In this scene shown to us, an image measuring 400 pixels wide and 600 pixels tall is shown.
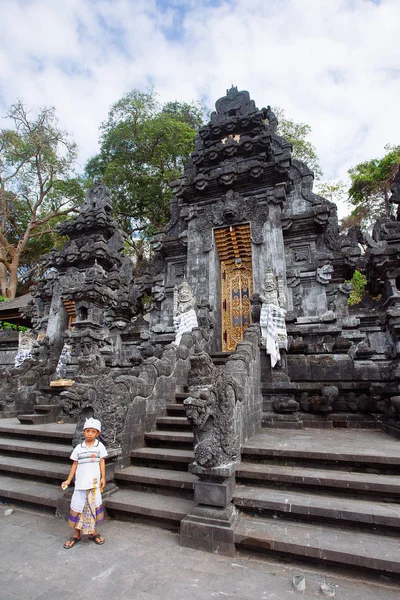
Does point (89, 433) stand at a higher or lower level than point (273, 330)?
lower

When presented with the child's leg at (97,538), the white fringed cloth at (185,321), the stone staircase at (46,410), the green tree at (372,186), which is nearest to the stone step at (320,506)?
the child's leg at (97,538)

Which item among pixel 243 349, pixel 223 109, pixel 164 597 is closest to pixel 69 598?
pixel 164 597

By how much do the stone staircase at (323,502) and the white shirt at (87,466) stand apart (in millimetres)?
1646

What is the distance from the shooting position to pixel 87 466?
3.71 m

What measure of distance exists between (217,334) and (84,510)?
643cm

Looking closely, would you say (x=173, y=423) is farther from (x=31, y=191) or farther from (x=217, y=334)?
(x=31, y=191)

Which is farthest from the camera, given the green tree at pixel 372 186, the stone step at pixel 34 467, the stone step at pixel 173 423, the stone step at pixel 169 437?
the green tree at pixel 372 186

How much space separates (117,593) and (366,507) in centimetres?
258

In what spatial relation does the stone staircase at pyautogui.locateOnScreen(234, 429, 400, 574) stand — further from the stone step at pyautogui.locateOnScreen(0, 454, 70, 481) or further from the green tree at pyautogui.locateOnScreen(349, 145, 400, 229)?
the green tree at pyautogui.locateOnScreen(349, 145, 400, 229)

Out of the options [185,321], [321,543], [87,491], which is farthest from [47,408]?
[321,543]

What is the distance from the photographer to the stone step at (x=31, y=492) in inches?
175

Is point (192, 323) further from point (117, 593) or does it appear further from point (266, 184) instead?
point (117, 593)

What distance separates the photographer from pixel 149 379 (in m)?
5.92

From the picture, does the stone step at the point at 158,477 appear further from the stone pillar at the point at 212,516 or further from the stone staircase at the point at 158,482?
the stone pillar at the point at 212,516
